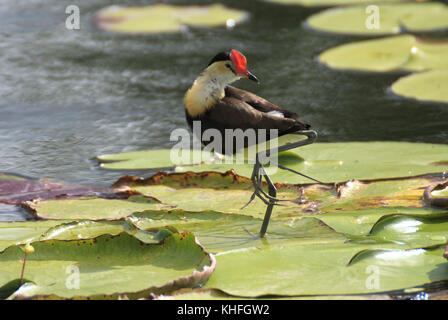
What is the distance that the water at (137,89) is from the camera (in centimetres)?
459

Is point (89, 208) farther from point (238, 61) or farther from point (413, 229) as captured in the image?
point (413, 229)

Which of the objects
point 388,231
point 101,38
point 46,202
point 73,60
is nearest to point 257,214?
point 388,231

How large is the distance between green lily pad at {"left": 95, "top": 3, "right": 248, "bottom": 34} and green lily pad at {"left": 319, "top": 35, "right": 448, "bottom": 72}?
1.74 m

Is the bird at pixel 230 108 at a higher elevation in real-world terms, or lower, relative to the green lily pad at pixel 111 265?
higher

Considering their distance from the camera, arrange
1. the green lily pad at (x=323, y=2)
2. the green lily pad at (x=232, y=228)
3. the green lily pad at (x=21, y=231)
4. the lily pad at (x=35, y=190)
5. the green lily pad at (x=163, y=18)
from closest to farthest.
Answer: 1. the green lily pad at (x=232, y=228)
2. the green lily pad at (x=21, y=231)
3. the lily pad at (x=35, y=190)
4. the green lily pad at (x=163, y=18)
5. the green lily pad at (x=323, y=2)

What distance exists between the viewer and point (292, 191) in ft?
11.2

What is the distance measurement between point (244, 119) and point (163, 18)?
4.89 m

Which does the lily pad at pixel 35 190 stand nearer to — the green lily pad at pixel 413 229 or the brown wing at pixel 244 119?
the brown wing at pixel 244 119

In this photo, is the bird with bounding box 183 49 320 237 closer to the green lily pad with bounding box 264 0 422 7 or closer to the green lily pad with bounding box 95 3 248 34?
the green lily pad with bounding box 95 3 248 34

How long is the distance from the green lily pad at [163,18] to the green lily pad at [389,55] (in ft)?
5.72

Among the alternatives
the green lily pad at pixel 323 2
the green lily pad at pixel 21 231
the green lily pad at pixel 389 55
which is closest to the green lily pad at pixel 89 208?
the green lily pad at pixel 21 231

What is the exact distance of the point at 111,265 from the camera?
2586 millimetres
